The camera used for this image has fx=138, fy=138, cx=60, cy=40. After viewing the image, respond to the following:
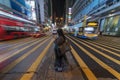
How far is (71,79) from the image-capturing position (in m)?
4.61

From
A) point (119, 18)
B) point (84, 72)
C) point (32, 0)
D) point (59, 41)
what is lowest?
point (84, 72)

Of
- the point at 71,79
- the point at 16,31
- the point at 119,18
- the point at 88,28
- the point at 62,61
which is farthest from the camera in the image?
the point at 119,18

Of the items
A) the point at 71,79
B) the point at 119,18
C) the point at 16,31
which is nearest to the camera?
the point at 71,79

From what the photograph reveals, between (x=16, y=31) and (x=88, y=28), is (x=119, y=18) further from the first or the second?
(x=16, y=31)

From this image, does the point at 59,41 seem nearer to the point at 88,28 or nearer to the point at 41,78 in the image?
the point at 41,78

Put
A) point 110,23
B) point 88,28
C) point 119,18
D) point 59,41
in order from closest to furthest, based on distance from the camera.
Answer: point 59,41
point 88,28
point 119,18
point 110,23

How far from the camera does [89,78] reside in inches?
186

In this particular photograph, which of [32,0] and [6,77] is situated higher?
[32,0]

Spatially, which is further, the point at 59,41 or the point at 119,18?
the point at 119,18

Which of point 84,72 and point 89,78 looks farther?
point 84,72

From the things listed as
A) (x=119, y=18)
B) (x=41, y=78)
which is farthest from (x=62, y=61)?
(x=119, y=18)

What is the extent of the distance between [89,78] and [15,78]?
8.29ft

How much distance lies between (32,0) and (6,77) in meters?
71.5

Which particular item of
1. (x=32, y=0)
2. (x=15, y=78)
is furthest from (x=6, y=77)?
(x=32, y=0)
